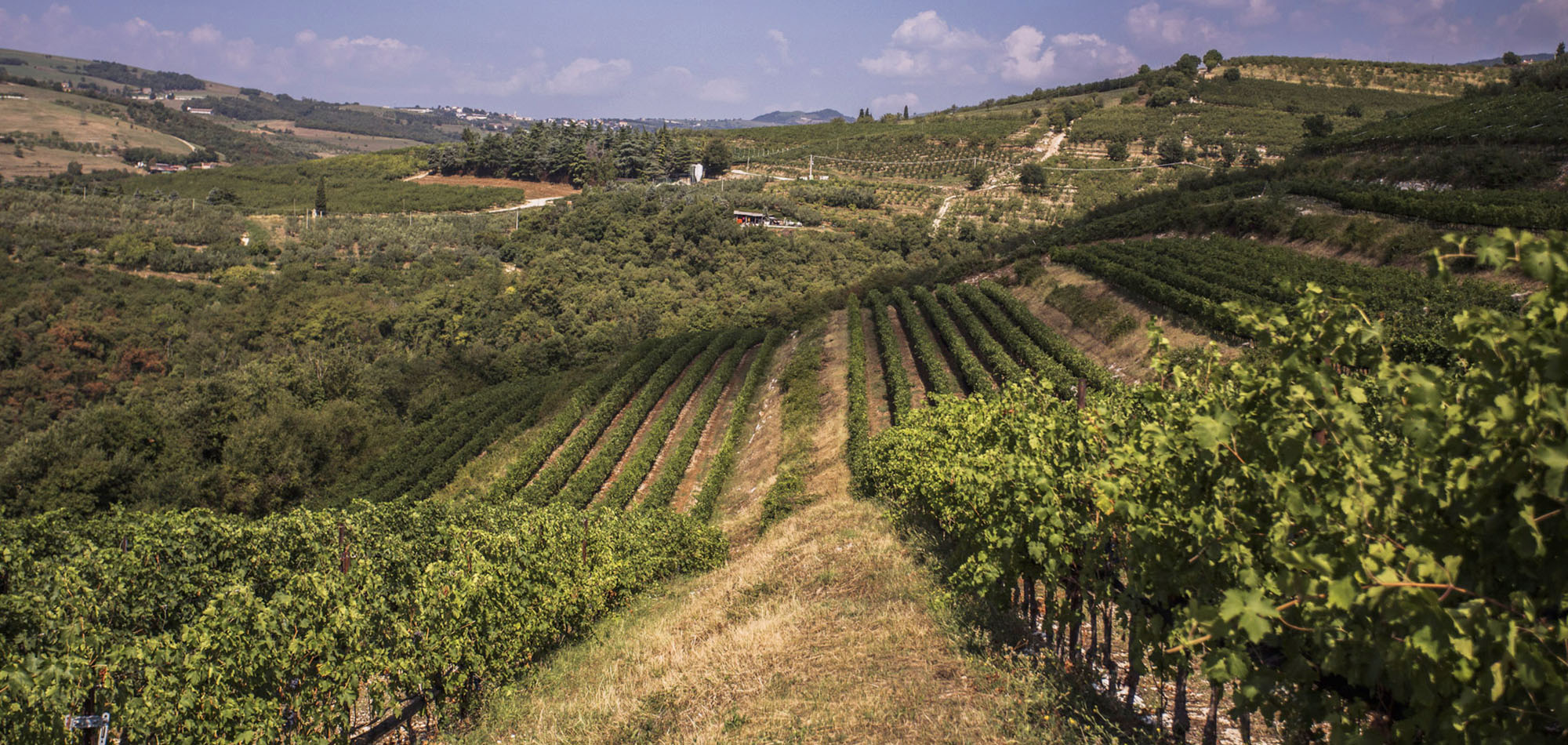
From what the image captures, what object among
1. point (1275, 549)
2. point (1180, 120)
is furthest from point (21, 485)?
point (1180, 120)

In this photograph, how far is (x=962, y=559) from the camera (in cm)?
1200

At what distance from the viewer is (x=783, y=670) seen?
9922 millimetres

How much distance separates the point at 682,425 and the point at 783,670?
1067 inches

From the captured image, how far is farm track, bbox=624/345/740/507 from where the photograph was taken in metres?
30.8

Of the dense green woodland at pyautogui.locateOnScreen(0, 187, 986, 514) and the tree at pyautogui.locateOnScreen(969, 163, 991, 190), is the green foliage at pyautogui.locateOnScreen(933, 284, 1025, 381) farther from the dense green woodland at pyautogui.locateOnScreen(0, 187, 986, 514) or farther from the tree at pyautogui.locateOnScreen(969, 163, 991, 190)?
the tree at pyautogui.locateOnScreen(969, 163, 991, 190)

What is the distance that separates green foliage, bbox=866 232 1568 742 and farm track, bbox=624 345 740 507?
23966 millimetres

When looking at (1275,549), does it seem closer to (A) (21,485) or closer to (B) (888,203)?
(A) (21,485)

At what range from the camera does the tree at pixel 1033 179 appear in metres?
75.1

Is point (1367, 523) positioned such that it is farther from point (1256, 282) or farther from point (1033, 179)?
point (1033, 179)

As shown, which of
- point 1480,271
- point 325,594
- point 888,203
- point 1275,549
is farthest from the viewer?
point 888,203

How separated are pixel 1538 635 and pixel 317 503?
1535 inches

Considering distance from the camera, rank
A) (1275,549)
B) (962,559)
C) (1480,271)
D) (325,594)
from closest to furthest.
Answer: (1275,549)
(325,594)
(962,559)
(1480,271)

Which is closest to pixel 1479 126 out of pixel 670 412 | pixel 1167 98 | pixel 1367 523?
pixel 670 412

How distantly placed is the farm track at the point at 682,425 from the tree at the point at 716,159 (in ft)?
183
